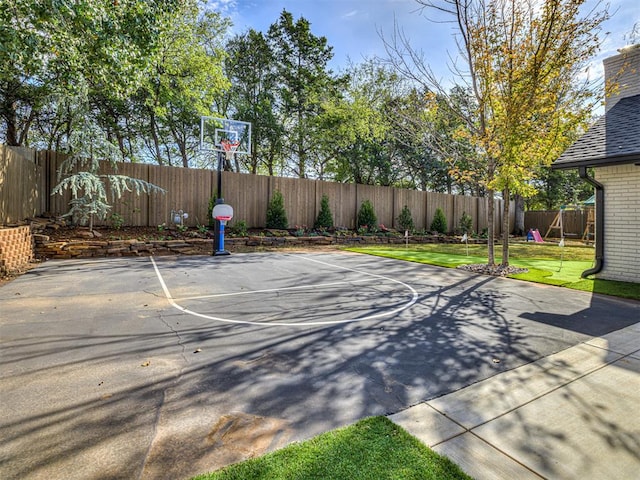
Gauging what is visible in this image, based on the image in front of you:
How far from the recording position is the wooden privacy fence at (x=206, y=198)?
8.38 meters

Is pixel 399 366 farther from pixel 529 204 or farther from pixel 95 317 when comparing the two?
pixel 529 204

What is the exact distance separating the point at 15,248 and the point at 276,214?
832 cm

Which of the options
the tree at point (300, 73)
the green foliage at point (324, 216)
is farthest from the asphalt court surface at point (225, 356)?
the tree at point (300, 73)

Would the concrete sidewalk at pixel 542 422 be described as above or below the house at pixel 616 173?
below

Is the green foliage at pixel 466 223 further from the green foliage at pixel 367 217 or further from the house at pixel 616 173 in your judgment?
the house at pixel 616 173

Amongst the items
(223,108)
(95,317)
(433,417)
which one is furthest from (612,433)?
(223,108)

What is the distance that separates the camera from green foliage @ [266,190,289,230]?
45.2ft

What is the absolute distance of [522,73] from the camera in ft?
23.7

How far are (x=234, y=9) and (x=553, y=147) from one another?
13970mm

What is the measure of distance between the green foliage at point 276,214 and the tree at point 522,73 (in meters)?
7.76

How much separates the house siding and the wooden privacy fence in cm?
1027

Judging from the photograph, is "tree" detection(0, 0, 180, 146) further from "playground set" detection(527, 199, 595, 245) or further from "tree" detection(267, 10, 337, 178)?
"playground set" detection(527, 199, 595, 245)

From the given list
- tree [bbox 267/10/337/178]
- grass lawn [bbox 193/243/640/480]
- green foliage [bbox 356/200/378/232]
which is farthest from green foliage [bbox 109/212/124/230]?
grass lawn [bbox 193/243/640/480]

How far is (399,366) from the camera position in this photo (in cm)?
299
